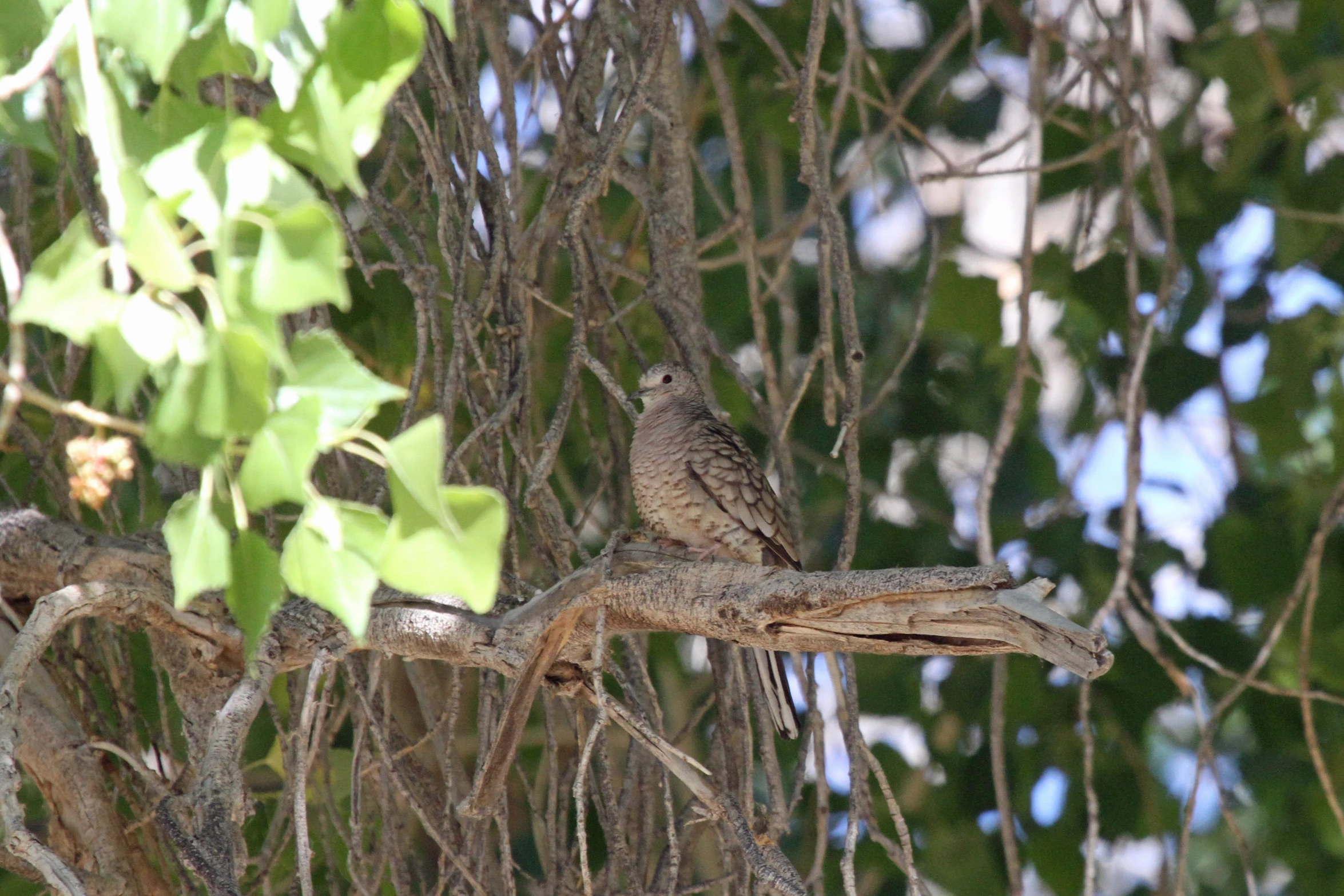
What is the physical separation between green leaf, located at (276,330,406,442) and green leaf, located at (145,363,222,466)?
0.08 m

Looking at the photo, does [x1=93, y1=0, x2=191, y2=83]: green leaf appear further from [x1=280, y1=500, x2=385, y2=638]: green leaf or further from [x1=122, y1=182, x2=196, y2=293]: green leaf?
[x1=280, y1=500, x2=385, y2=638]: green leaf

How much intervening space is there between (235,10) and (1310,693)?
2559 mm

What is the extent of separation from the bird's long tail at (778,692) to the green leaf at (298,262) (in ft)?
6.88

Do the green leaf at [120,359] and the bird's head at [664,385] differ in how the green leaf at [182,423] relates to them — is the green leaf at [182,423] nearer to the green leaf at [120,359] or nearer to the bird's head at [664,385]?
the green leaf at [120,359]

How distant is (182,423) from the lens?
0.98m

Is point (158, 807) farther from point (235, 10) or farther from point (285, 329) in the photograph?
point (235, 10)

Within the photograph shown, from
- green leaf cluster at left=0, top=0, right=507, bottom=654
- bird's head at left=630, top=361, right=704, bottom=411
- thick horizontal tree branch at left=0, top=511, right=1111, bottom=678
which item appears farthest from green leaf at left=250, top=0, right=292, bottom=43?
bird's head at left=630, top=361, right=704, bottom=411

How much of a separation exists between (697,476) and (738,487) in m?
0.10

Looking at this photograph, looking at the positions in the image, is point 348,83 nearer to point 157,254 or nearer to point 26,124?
point 157,254

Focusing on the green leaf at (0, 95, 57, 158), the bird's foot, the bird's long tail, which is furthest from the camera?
the bird's foot

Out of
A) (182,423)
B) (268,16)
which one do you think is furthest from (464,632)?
(268,16)

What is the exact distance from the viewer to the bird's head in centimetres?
313

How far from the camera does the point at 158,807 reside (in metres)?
2.07

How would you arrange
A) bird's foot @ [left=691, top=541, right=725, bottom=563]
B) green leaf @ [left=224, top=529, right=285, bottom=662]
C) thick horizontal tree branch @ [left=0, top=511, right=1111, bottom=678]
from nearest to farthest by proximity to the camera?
green leaf @ [left=224, top=529, right=285, bottom=662]
thick horizontal tree branch @ [left=0, top=511, right=1111, bottom=678]
bird's foot @ [left=691, top=541, right=725, bottom=563]
